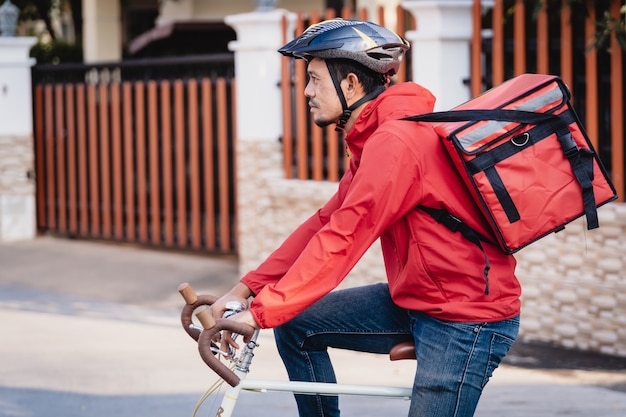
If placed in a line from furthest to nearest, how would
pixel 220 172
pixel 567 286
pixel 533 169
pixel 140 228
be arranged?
pixel 140 228 < pixel 220 172 < pixel 567 286 < pixel 533 169

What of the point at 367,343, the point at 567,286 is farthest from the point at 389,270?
the point at 567,286

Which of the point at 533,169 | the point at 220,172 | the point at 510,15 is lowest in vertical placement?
the point at 220,172

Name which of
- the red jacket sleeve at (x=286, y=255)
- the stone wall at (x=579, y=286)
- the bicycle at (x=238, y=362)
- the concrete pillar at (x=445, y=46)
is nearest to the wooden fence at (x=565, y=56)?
the concrete pillar at (x=445, y=46)

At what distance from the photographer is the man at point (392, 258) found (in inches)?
119

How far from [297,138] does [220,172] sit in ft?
4.01

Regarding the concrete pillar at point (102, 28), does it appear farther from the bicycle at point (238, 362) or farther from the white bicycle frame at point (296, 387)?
the white bicycle frame at point (296, 387)

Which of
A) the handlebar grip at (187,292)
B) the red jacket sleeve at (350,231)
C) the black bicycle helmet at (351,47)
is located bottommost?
the handlebar grip at (187,292)

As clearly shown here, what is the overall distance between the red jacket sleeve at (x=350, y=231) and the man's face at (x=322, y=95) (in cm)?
29

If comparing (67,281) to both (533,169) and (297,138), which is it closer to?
(297,138)

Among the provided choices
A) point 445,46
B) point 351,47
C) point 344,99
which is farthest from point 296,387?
point 445,46

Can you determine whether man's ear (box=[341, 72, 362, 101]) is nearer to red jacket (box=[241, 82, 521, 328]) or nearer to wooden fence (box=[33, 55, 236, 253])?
red jacket (box=[241, 82, 521, 328])

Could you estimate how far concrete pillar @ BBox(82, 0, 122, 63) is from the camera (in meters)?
15.2

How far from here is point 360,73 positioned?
10.8 ft

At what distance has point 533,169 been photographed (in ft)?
10.0
